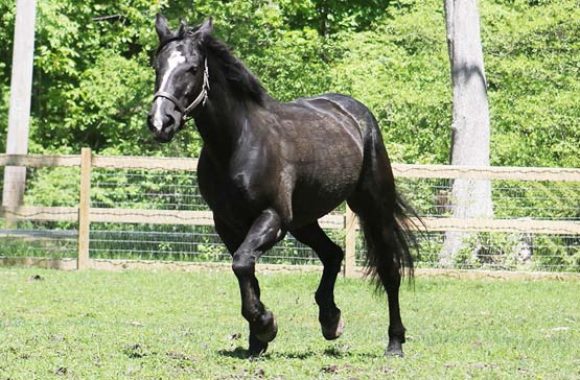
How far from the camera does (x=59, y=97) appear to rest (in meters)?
23.8

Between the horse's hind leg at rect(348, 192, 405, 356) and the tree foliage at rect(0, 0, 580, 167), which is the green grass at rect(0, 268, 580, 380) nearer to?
the horse's hind leg at rect(348, 192, 405, 356)

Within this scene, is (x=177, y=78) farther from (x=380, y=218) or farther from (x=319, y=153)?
(x=380, y=218)

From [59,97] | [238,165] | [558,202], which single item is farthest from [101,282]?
[59,97]

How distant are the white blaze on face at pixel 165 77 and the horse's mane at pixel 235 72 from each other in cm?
36

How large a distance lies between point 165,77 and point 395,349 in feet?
8.36

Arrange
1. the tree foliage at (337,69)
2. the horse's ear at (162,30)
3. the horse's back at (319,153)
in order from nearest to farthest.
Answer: the horse's ear at (162,30), the horse's back at (319,153), the tree foliage at (337,69)

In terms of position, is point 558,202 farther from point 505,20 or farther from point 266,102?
point 266,102

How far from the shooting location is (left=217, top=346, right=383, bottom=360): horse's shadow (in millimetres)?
7797

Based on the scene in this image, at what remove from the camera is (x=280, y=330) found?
9.91 meters

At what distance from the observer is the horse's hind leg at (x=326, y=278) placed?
327 inches

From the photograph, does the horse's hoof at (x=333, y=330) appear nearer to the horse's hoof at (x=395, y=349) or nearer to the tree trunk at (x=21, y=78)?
the horse's hoof at (x=395, y=349)

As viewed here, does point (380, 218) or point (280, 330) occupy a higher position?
point (380, 218)

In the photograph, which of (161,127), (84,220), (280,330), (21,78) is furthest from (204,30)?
(21,78)

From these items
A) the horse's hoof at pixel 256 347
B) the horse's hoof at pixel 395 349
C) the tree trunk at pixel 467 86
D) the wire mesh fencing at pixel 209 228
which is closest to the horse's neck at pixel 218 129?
the horse's hoof at pixel 256 347
